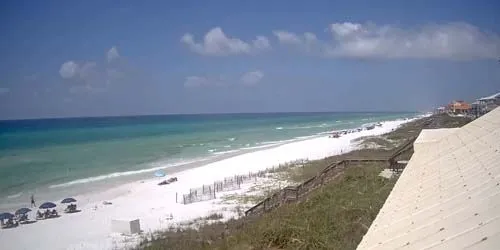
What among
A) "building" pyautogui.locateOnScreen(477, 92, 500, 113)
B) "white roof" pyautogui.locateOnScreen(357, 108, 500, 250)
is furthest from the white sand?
"building" pyautogui.locateOnScreen(477, 92, 500, 113)

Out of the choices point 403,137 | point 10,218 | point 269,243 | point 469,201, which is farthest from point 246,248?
point 403,137

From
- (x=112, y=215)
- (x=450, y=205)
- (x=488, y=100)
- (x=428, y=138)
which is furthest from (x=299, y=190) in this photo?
(x=488, y=100)

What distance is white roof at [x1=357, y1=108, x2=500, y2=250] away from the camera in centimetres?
426

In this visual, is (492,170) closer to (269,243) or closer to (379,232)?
(379,232)

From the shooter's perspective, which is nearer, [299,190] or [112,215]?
[299,190]

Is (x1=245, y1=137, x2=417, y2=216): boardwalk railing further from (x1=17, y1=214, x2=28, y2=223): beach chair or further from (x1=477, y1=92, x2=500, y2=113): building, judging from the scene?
(x1=477, y1=92, x2=500, y2=113): building

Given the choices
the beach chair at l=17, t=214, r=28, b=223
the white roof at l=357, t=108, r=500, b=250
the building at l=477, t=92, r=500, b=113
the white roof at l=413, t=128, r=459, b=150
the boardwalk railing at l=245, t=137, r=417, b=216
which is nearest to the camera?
the white roof at l=357, t=108, r=500, b=250

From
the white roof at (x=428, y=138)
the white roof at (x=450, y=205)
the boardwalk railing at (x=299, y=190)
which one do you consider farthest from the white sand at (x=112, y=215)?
the white roof at (x=450, y=205)

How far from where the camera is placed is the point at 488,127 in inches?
392

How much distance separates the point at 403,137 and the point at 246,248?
51.2m

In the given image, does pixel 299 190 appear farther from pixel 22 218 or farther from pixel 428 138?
pixel 22 218

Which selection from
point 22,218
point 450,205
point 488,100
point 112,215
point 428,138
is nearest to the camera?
point 450,205

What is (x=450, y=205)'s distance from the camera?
18.6ft

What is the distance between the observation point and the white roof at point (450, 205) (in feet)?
14.0
